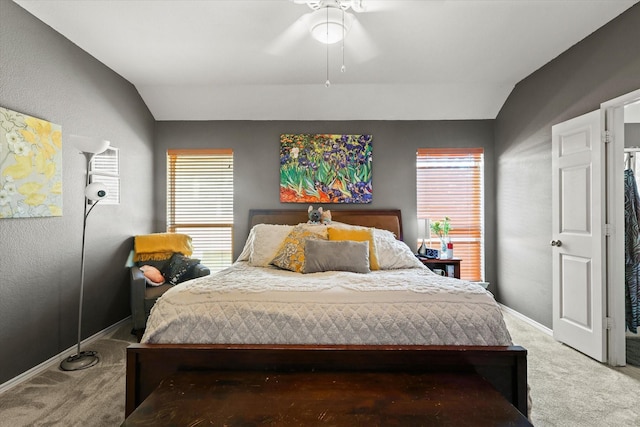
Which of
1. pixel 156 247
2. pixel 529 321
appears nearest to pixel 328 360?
pixel 156 247

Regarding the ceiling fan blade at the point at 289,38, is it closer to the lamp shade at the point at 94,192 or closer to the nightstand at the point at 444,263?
the lamp shade at the point at 94,192

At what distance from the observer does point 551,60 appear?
130 inches

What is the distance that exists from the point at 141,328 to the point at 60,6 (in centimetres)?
268

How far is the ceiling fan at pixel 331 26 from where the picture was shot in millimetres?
2291

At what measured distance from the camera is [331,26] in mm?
→ 2348

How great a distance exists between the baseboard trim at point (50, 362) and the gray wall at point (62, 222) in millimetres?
37

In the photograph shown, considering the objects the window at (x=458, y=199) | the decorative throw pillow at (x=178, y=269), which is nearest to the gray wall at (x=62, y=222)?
the decorative throw pillow at (x=178, y=269)

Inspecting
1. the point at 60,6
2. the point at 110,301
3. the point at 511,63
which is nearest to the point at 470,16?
the point at 511,63

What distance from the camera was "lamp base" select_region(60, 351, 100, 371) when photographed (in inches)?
102

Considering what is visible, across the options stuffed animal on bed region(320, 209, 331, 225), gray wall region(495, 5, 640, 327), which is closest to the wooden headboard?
stuffed animal on bed region(320, 209, 331, 225)

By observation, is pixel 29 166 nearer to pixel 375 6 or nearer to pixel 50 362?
pixel 50 362

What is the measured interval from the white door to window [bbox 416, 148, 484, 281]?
1183 millimetres

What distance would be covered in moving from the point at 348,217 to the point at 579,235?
2.31m

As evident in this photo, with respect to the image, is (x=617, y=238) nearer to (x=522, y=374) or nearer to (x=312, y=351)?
(x=522, y=374)
